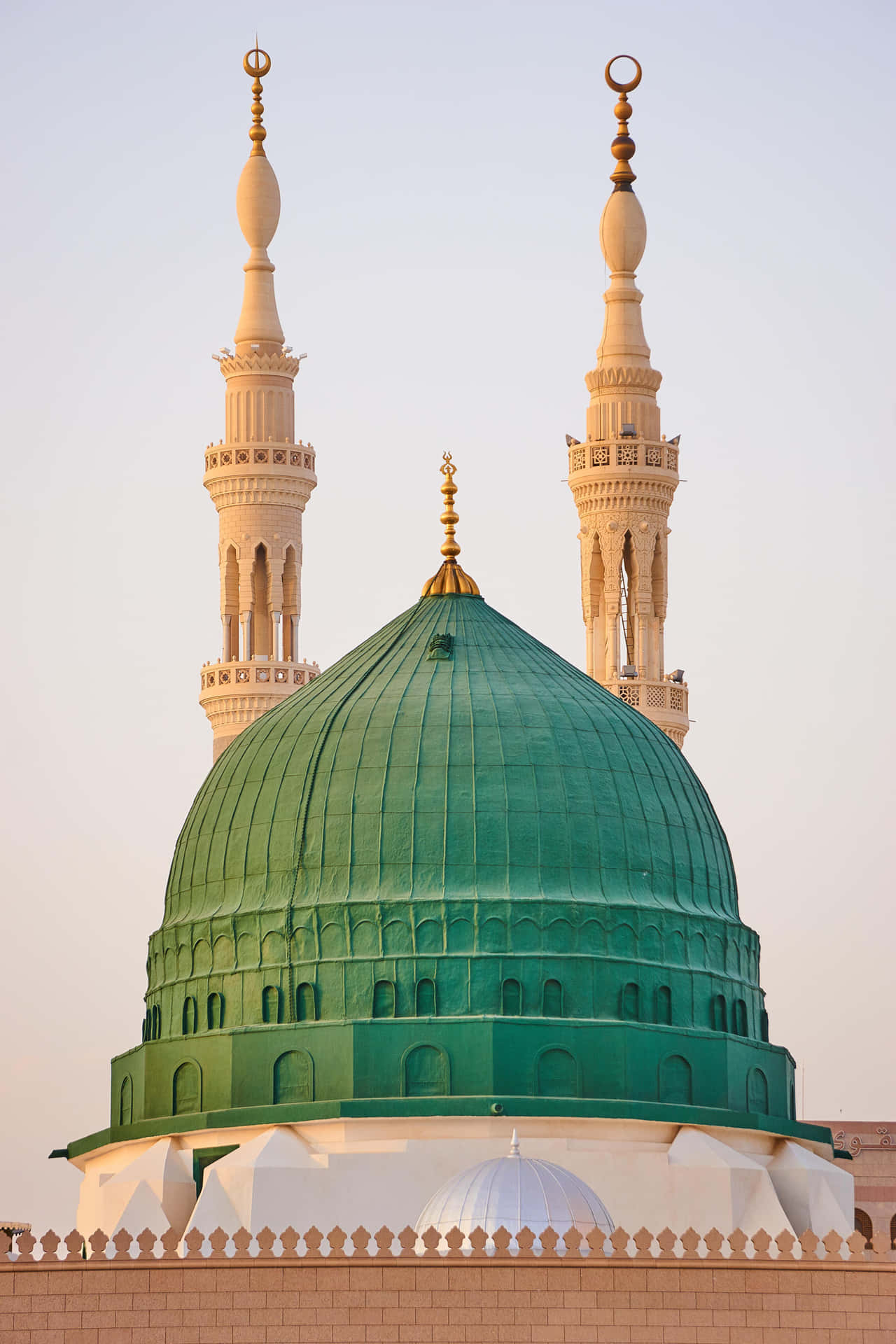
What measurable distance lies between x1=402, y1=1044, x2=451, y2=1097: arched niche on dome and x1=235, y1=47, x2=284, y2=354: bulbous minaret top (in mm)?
17332

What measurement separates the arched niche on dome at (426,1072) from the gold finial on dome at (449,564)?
7.53m

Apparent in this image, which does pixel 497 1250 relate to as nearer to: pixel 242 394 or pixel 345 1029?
pixel 345 1029

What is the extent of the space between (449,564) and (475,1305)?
43.7 ft

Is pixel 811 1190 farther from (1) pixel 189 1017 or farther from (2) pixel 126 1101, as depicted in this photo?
(2) pixel 126 1101

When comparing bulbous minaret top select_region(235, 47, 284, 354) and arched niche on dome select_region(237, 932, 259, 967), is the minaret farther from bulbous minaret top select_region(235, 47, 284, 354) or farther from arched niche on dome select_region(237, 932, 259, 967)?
arched niche on dome select_region(237, 932, 259, 967)

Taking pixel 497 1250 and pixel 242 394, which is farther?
pixel 242 394

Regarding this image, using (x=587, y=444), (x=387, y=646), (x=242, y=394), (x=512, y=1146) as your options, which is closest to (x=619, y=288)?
(x=587, y=444)

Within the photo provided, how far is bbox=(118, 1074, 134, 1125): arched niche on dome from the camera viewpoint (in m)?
38.5

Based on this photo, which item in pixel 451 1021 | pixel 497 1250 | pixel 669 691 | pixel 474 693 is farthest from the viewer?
pixel 669 691

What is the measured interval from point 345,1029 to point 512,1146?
10.5ft

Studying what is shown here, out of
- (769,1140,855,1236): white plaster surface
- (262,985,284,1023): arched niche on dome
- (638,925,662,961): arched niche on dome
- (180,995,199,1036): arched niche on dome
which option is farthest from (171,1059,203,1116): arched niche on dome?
(769,1140,855,1236): white plaster surface

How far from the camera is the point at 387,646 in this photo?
40.1 meters

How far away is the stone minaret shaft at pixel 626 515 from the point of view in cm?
4881

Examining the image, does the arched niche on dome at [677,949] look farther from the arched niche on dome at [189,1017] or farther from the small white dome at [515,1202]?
the arched niche on dome at [189,1017]
